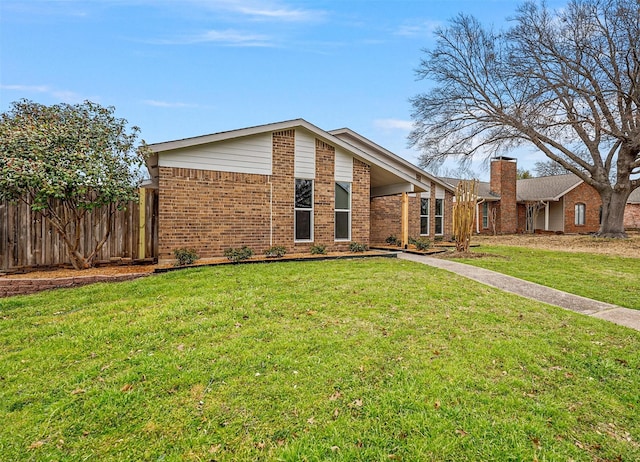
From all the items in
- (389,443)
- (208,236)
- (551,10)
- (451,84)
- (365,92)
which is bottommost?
(389,443)

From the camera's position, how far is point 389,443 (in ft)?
7.95

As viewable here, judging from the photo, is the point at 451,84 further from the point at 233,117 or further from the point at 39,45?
the point at 39,45

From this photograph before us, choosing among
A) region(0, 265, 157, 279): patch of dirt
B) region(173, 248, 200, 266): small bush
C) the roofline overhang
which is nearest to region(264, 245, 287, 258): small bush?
region(173, 248, 200, 266): small bush

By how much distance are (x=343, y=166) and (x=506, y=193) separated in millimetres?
21127

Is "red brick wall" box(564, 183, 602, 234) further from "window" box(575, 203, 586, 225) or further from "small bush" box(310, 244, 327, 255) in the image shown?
"small bush" box(310, 244, 327, 255)

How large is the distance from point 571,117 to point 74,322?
24.9 metres

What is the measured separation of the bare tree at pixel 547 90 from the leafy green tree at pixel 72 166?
19792 millimetres

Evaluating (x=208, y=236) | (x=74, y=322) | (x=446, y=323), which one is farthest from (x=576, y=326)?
(x=208, y=236)

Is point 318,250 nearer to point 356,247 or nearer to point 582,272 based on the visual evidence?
point 356,247

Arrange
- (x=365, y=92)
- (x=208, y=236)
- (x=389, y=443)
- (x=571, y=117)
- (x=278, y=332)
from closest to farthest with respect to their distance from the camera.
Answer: (x=389, y=443) < (x=278, y=332) < (x=208, y=236) < (x=365, y=92) < (x=571, y=117)

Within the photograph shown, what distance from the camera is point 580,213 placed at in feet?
94.2

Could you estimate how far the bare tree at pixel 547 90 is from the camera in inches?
681

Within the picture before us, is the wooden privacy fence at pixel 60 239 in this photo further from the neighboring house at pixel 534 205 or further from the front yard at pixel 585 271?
the neighboring house at pixel 534 205

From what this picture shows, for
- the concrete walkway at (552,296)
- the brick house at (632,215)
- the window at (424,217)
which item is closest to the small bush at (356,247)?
the concrete walkway at (552,296)
